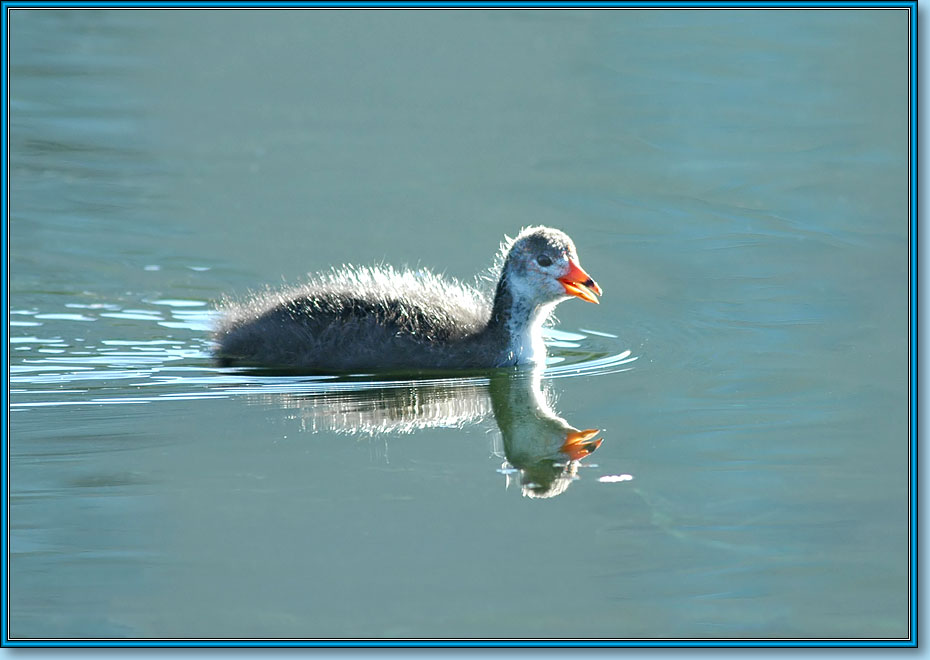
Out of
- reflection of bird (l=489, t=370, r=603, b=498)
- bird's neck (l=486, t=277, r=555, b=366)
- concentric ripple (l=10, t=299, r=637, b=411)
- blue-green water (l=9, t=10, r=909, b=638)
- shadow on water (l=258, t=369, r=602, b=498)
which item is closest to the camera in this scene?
blue-green water (l=9, t=10, r=909, b=638)

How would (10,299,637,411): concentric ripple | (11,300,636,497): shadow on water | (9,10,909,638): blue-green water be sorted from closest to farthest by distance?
(9,10,909,638): blue-green water → (11,300,636,497): shadow on water → (10,299,637,411): concentric ripple

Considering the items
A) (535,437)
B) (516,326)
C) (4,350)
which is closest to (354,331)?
(516,326)

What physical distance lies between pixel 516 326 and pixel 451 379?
0.69 metres

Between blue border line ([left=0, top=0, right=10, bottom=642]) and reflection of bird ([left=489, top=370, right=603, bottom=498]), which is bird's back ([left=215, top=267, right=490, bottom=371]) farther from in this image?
blue border line ([left=0, top=0, right=10, bottom=642])

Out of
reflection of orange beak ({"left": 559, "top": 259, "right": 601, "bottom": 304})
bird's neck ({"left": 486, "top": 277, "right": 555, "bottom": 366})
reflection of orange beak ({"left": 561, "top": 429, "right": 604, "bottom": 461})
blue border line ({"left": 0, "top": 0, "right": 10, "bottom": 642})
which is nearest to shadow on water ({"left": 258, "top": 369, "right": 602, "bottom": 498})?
reflection of orange beak ({"left": 561, "top": 429, "right": 604, "bottom": 461})

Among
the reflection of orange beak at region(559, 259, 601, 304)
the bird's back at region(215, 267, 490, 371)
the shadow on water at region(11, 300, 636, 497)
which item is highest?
the reflection of orange beak at region(559, 259, 601, 304)

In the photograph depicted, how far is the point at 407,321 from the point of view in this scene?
8922 mm

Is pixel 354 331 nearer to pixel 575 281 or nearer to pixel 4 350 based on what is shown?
pixel 575 281

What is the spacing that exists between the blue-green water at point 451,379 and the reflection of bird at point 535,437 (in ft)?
0.10

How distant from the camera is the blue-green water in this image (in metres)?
6.01

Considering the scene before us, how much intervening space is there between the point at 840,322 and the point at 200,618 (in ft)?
19.0

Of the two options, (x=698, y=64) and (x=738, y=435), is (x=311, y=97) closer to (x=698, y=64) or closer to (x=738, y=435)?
(x=698, y=64)

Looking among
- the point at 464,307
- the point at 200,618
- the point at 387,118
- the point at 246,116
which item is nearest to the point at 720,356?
the point at 464,307

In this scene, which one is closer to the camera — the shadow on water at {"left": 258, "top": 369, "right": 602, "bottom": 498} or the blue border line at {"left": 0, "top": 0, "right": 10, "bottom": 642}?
the blue border line at {"left": 0, "top": 0, "right": 10, "bottom": 642}
